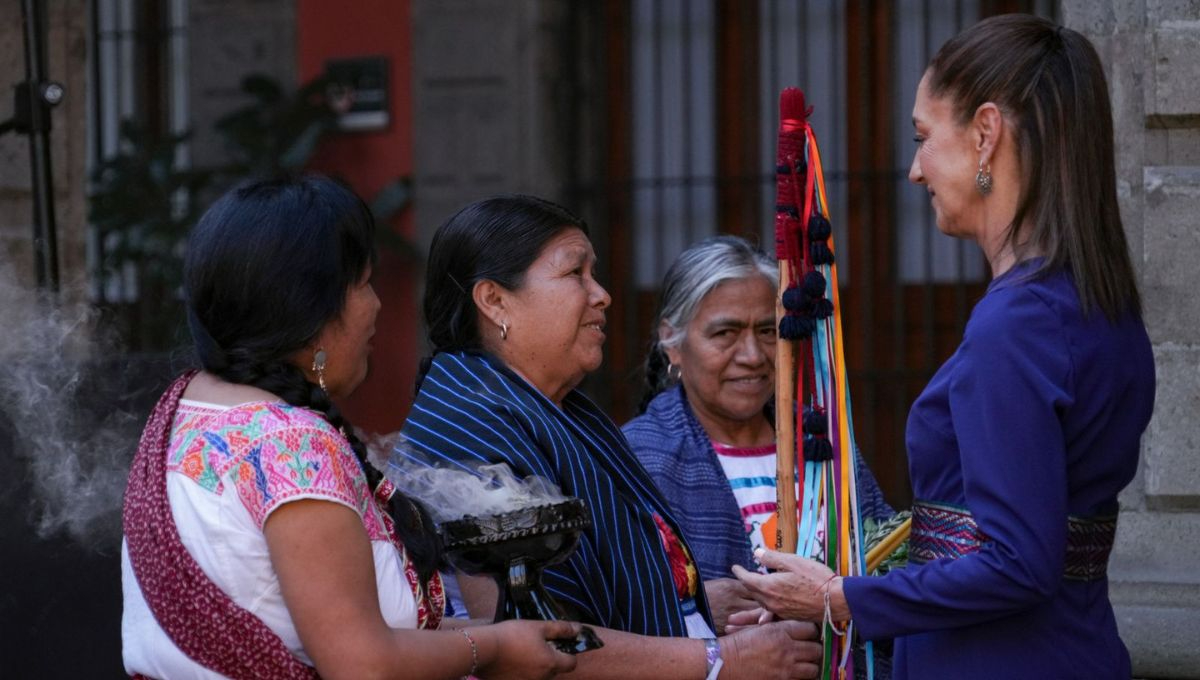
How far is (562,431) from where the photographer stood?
9.18 ft

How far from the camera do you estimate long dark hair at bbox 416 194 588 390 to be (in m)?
2.92

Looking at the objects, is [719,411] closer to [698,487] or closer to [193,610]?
[698,487]

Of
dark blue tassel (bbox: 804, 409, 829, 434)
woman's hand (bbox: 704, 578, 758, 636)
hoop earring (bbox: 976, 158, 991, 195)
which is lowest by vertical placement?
woman's hand (bbox: 704, 578, 758, 636)

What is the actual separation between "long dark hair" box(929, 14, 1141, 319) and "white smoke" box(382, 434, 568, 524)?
2.75ft

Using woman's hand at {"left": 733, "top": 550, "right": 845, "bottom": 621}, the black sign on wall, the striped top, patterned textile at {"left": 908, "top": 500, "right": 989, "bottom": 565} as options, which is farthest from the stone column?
patterned textile at {"left": 908, "top": 500, "right": 989, "bottom": 565}

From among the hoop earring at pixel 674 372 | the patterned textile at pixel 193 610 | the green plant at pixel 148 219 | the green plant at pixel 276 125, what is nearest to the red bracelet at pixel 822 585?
the patterned textile at pixel 193 610

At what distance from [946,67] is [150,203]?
5.17m

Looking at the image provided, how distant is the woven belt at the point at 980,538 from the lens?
2379 mm

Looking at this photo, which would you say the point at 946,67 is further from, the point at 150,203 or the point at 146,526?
the point at 150,203

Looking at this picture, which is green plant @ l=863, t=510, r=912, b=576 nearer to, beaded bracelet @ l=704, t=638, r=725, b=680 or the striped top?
beaded bracelet @ l=704, t=638, r=725, b=680

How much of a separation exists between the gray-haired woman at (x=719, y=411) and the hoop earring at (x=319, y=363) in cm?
136

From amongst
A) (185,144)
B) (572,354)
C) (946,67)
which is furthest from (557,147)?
(946,67)

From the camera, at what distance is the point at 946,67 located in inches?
96.7

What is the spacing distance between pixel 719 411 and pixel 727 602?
62 cm
